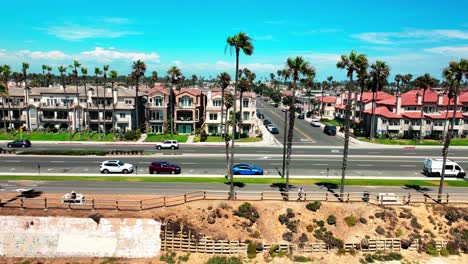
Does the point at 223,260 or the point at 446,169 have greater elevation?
the point at 446,169

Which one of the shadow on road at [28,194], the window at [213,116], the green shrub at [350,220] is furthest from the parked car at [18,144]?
the green shrub at [350,220]

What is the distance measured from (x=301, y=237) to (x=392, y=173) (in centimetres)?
2475

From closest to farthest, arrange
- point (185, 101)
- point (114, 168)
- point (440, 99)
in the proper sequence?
1. point (114, 168)
2. point (440, 99)
3. point (185, 101)

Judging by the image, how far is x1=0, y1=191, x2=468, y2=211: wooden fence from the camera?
32312 mm

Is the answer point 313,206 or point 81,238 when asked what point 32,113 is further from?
point 313,206

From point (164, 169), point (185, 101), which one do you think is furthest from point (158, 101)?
point (164, 169)

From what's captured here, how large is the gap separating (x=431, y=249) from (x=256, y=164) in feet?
90.7

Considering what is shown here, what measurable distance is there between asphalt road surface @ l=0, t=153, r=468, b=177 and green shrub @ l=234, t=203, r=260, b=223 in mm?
14779

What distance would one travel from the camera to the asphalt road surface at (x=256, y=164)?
49.1m

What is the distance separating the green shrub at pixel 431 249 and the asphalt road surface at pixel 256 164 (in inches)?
675

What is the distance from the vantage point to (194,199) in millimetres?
34250

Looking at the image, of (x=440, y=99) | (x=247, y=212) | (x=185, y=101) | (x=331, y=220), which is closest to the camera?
(x=331, y=220)

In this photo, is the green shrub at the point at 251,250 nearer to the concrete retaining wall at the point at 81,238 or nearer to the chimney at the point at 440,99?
the concrete retaining wall at the point at 81,238

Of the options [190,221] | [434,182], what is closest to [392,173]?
[434,182]
